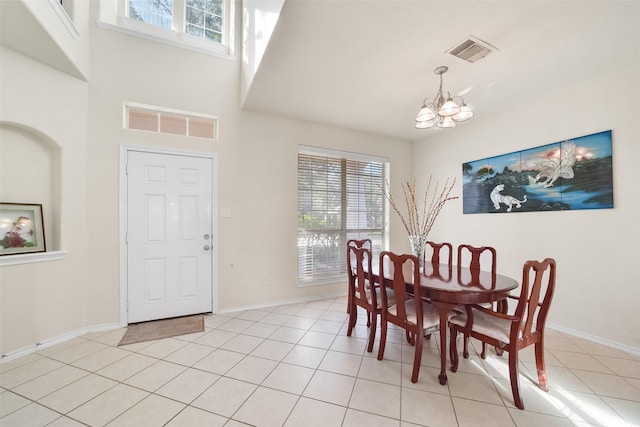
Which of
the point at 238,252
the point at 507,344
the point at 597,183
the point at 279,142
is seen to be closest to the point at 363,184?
the point at 279,142

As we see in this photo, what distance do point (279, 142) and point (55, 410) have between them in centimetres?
323

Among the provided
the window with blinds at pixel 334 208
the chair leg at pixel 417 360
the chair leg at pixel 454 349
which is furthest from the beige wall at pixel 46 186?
the chair leg at pixel 454 349

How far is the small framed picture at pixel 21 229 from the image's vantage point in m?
2.32

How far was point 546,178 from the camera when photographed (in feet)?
9.66

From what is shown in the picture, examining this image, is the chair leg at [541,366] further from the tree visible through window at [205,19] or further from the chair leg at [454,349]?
the tree visible through window at [205,19]

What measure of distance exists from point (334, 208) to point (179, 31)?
3113mm

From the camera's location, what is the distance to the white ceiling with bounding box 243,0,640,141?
5.98 feet

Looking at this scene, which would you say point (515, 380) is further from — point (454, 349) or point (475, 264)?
point (475, 264)

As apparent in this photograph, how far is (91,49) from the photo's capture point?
2.78 m

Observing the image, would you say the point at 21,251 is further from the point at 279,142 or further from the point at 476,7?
the point at 476,7

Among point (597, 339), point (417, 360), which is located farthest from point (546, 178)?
point (417, 360)

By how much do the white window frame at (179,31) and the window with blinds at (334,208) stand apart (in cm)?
168

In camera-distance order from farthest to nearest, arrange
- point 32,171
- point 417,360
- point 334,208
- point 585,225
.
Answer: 1. point 334,208
2. point 585,225
3. point 32,171
4. point 417,360

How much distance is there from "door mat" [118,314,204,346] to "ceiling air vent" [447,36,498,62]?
12.0 feet
